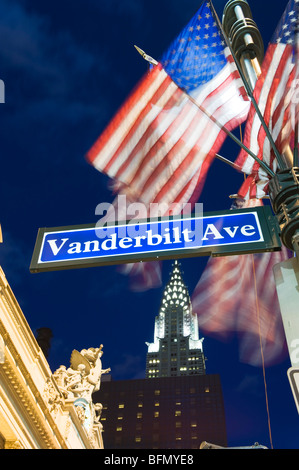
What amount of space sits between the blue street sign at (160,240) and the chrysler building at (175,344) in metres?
146

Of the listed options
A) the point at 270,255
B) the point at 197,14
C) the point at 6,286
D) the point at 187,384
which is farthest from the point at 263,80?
the point at 187,384

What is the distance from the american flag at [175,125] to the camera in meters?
8.36

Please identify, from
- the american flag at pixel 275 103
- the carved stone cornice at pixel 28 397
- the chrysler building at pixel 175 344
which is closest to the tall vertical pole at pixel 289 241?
Answer: the american flag at pixel 275 103

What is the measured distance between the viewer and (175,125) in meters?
8.85

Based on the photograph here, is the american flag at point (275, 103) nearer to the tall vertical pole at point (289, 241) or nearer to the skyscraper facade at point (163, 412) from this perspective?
the tall vertical pole at point (289, 241)

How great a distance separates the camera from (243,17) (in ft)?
26.8

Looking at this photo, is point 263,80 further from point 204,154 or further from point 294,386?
point 294,386

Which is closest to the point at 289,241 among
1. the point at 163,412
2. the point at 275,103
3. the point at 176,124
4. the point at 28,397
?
the point at 275,103

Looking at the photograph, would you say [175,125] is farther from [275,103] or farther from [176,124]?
[275,103]

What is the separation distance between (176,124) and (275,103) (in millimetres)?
2699

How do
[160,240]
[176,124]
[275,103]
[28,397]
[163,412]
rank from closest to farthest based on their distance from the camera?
[160,240]
[275,103]
[176,124]
[28,397]
[163,412]

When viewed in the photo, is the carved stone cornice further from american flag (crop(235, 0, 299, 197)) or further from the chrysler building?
the chrysler building

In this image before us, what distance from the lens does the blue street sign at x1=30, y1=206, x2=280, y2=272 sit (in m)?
4.89
